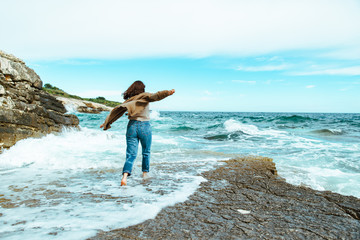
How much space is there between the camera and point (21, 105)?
841 centimetres

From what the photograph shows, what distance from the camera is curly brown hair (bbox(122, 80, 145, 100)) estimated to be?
4.81 meters

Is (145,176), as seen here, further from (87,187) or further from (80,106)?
(80,106)

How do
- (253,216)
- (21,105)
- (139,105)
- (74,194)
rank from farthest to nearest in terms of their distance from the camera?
1. (21,105)
2. (139,105)
3. (74,194)
4. (253,216)

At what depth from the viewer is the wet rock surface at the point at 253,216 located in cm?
245

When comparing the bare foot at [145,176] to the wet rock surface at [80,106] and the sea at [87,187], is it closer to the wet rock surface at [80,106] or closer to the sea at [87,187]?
the sea at [87,187]

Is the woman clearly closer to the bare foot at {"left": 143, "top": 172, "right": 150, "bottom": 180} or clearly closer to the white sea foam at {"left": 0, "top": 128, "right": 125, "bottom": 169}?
the bare foot at {"left": 143, "top": 172, "right": 150, "bottom": 180}

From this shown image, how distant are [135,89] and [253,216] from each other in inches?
122

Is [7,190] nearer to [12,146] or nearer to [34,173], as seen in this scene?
[34,173]

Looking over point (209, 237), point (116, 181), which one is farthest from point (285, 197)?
point (116, 181)

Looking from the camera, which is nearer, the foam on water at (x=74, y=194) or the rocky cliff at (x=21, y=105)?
the foam on water at (x=74, y=194)

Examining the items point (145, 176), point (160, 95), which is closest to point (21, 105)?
point (145, 176)

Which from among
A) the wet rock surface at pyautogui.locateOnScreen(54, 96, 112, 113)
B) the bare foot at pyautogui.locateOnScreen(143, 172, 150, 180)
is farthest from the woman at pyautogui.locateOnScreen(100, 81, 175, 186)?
the wet rock surface at pyautogui.locateOnScreen(54, 96, 112, 113)

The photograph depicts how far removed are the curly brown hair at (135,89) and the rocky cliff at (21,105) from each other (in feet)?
16.2

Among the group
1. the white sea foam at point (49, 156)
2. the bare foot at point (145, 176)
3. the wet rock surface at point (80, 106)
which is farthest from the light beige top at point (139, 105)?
the wet rock surface at point (80, 106)
